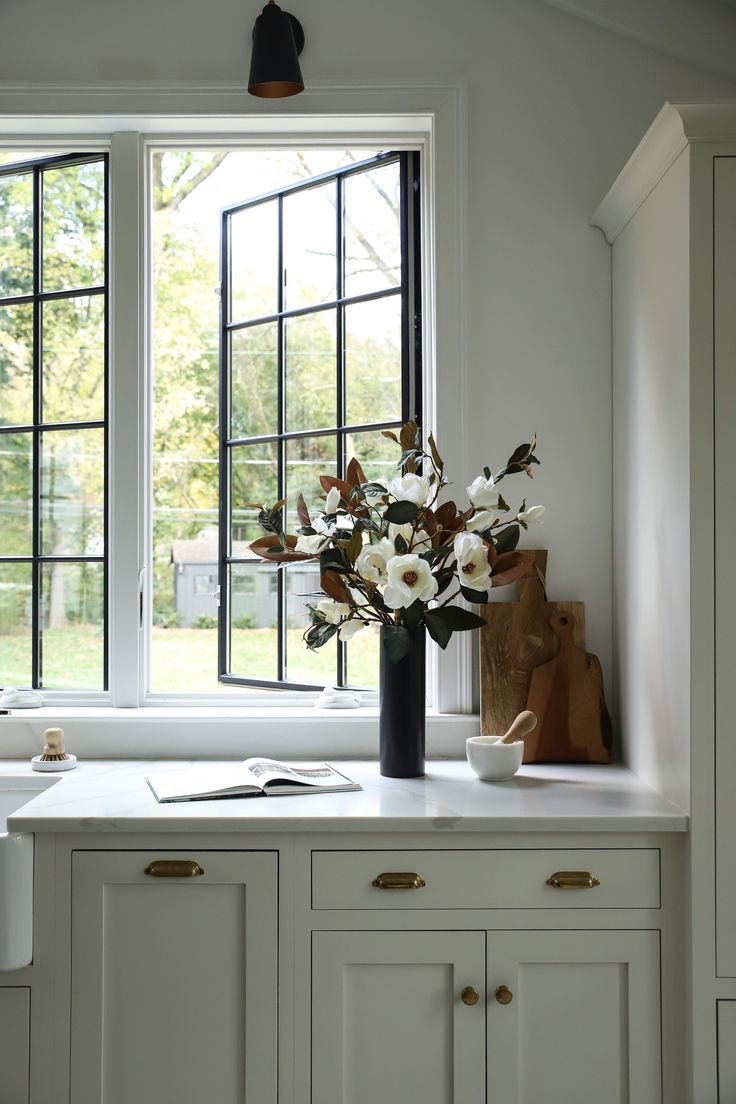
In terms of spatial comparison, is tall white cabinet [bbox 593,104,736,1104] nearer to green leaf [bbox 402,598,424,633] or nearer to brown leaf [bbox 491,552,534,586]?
brown leaf [bbox 491,552,534,586]

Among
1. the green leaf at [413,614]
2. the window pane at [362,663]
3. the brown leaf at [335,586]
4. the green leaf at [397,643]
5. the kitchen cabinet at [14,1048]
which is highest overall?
the brown leaf at [335,586]

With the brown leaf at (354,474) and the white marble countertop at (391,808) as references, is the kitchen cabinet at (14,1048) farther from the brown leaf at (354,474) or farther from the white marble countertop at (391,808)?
the brown leaf at (354,474)

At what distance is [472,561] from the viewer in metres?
1.99

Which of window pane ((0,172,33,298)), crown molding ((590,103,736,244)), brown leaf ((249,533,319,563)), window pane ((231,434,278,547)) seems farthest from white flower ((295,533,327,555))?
window pane ((0,172,33,298))

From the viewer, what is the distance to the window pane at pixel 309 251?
2.63m

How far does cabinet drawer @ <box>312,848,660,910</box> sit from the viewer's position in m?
1.82

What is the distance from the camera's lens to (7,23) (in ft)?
8.18

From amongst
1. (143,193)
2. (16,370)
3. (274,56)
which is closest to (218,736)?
(16,370)

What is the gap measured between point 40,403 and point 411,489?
4.22 feet

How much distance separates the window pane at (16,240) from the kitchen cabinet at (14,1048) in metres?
1.89

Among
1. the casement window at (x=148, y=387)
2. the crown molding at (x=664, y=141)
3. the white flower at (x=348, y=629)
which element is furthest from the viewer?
the casement window at (x=148, y=387)

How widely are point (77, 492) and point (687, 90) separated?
1979 millimetres

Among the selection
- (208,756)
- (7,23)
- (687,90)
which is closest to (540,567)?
(208,756)

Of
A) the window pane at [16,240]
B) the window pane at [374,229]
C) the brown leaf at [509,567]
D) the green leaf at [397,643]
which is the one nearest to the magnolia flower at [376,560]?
the green leaf at [397,643]
